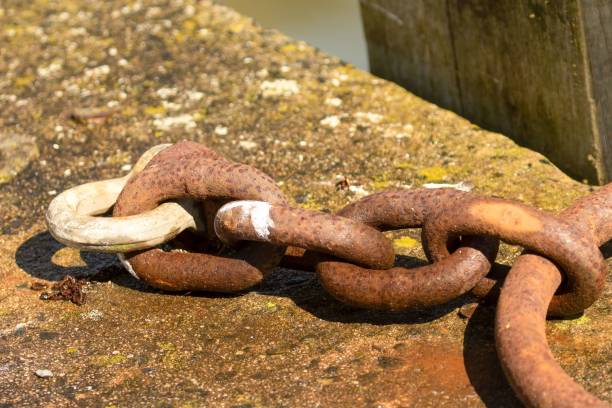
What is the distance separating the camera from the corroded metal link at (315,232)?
2287 millimetres

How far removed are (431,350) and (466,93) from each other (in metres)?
1.33

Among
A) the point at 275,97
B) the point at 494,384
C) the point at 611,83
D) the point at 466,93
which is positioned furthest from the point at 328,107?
the point at 494,384

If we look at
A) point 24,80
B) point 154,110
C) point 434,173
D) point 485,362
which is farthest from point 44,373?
point 24,80

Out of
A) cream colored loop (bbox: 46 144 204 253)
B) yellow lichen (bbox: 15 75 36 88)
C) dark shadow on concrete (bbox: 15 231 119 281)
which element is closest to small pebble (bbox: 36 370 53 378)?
cream colored loop (bbox: 46 144 204 253)

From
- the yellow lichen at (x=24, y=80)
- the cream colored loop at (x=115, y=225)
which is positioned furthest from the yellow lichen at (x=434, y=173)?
the yellow lichen at (x=24, y=80)

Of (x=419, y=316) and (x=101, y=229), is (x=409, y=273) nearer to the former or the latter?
(x=419, y=316)

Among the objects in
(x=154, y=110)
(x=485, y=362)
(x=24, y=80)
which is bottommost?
(x=485, y=362)

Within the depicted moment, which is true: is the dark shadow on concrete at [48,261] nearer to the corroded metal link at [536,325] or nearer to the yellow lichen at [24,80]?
the yellow lichen at [24,80]

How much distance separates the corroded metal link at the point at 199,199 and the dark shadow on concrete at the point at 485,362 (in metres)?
0.50

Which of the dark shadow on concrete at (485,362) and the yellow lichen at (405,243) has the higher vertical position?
the yellow lichen at (405,243)

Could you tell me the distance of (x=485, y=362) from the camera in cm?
233

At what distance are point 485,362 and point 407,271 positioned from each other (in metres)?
0.28

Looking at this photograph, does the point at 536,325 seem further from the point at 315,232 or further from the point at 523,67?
the point at 523,67

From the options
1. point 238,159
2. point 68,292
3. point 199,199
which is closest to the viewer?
point 199,199
